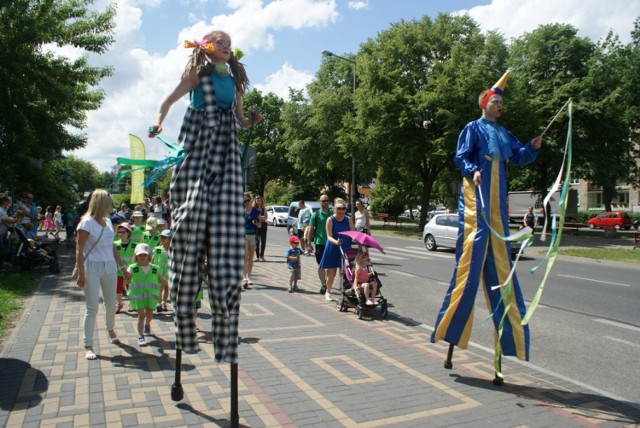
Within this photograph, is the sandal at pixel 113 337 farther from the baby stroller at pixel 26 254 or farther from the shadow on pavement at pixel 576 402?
the baby stroller at pixel 26 254

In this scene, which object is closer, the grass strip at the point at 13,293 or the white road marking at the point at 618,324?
the grass strip at the point at 13,293

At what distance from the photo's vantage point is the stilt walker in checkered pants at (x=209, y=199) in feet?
10.5

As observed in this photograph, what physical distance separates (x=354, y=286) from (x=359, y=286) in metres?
0.11

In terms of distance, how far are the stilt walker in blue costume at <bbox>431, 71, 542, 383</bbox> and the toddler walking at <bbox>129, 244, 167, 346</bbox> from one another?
10.5 ft

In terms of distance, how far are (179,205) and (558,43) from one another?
3414 cm

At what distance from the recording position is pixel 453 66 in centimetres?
2631

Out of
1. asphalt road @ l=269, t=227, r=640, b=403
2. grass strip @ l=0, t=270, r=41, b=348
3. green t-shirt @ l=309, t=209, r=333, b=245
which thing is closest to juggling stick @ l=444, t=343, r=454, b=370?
asphalt road @ l=269, t=227, r=640, b=403

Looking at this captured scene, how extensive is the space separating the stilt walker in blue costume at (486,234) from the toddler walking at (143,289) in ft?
10.5

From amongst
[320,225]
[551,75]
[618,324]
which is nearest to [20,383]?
[320,225]

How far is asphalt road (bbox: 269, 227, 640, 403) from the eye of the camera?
5.26 m

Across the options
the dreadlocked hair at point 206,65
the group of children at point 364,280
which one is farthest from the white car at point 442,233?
the dreadlocked hair at point 206,65

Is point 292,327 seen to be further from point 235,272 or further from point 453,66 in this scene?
point 453,66

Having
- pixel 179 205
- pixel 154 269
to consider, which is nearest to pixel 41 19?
pixel 154 269


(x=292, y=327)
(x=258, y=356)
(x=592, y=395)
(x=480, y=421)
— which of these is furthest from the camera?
(x=292, y=327)
